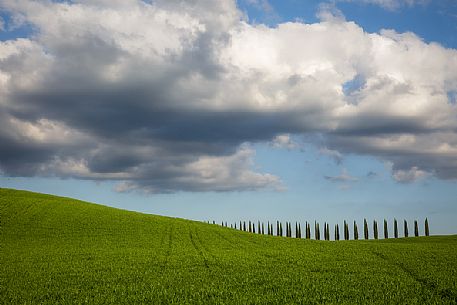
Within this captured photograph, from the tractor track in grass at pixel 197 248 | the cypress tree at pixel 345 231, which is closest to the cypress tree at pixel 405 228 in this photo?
the cypress tree at pixel 345 231

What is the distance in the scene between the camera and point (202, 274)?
29.6 metres

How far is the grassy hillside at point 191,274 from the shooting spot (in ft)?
71.1

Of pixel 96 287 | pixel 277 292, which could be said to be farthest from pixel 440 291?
pixel 96 287

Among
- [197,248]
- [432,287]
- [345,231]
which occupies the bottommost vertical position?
[345,231]

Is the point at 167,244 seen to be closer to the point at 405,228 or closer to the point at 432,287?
the point at 432,287

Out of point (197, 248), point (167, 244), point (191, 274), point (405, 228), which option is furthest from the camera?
point (405, 228)

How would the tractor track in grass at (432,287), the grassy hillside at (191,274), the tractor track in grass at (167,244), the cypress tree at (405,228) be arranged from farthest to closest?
the cypress tree at (405,228), the tractor track in grass at (167,244), the grassy hillside at (191,274), the tractor track in grass at (432,287)

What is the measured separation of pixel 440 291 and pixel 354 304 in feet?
22.5

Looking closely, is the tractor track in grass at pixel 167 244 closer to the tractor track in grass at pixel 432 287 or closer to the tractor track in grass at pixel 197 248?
the tractor track in grass at pixel 197 248

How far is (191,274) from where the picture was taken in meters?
29.6

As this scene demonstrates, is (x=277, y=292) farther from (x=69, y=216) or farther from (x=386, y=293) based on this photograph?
(x=69, y=216)

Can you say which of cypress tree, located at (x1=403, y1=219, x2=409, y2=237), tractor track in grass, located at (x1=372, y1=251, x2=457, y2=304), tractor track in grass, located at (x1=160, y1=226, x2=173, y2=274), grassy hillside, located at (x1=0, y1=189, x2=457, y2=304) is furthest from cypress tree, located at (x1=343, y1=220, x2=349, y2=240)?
tractor track in grass, located at (x1=372, y1=251, x2=457, y2=304)

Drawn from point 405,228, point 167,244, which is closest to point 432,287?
point 167,244

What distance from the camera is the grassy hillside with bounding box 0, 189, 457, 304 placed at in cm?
2166
